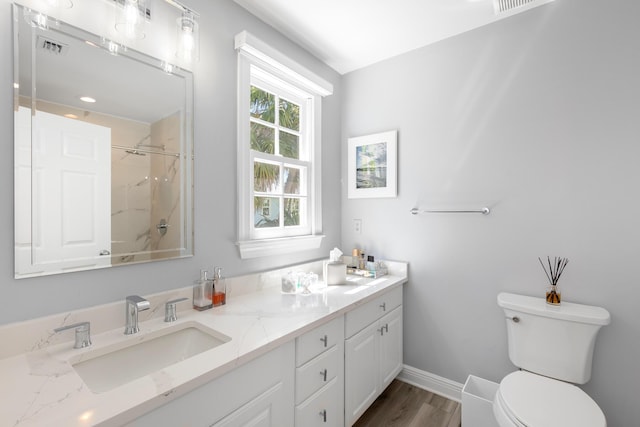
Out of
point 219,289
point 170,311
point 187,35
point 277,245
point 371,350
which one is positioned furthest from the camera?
point 277,245

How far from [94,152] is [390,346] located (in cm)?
201

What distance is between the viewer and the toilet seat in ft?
3.84

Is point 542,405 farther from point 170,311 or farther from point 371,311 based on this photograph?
point 170,311

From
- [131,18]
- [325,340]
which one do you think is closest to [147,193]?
[131,18]

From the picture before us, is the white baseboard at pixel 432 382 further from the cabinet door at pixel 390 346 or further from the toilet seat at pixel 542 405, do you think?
the toilet seat at pixel 542 405

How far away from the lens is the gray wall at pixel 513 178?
1546 mm

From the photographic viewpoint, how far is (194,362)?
37.9 inches

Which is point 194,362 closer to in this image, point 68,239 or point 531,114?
point 68,239

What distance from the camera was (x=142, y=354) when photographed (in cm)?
119

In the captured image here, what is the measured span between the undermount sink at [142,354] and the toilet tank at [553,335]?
5.13ft

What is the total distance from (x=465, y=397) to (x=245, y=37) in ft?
7.65

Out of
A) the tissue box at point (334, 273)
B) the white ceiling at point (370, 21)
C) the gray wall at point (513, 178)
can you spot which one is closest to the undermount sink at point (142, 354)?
the tissue box at point (334, 273)

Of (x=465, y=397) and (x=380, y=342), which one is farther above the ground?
(x=380, y=342)

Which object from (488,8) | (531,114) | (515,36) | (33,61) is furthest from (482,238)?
(33,61)
